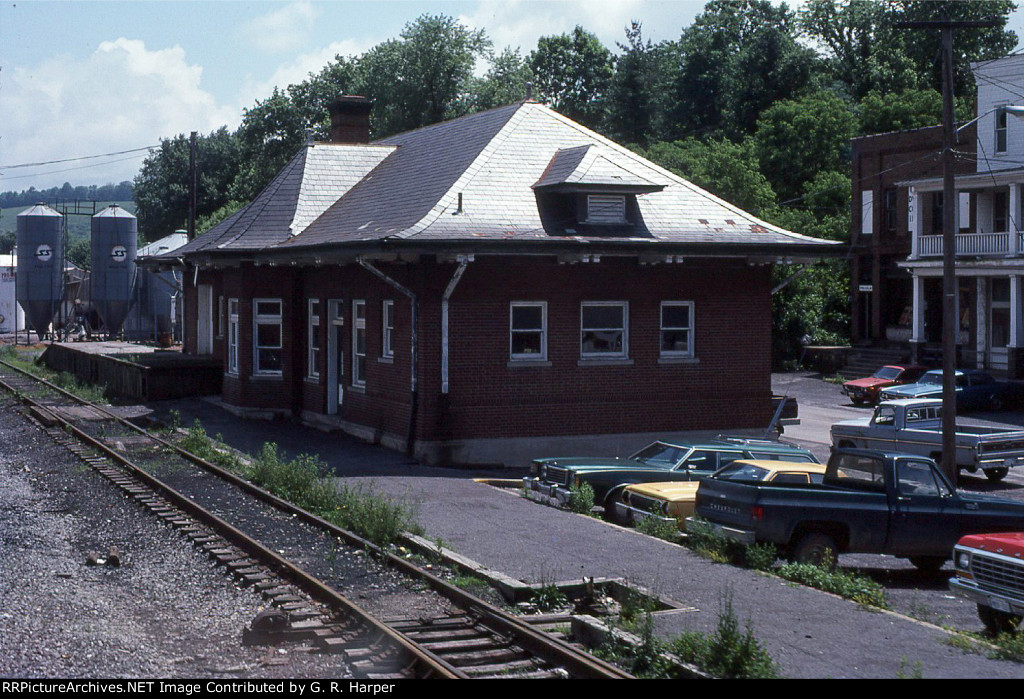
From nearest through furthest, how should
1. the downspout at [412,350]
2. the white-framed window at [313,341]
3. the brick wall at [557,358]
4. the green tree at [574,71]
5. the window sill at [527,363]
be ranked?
1. the downspout at [412,350]
2. the brick wall at [557,358]
3. the window sill at [527,363]
4. the white-framed window at [313,341]
5. the green tree at [574,71]

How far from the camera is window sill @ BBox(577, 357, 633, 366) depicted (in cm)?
2389

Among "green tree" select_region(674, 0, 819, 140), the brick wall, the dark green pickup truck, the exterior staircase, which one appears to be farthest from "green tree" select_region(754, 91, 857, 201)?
the dark green pickup truck

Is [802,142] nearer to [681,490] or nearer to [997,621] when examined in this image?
[681,490]

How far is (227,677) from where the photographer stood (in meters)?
8.65

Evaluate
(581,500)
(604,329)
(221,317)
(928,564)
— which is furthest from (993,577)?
(221,317)

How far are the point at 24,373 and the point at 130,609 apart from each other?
35.4 metres

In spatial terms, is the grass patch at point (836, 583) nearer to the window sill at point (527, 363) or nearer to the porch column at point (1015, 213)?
the window sill at point (527, 363)

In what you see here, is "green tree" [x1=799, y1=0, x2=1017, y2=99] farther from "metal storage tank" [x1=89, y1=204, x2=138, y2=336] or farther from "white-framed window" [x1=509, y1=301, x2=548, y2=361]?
"white-framed window" [x1=509, y1=301, x2=548, y2=361]

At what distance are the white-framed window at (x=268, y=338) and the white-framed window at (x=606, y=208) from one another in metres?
9.32

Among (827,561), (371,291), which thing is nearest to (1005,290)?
(371,291)

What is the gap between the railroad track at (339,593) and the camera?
29.9 ft

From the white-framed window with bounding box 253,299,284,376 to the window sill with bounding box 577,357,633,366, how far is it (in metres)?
8.92

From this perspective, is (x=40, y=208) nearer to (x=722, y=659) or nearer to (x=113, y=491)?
(x=113, y=491)

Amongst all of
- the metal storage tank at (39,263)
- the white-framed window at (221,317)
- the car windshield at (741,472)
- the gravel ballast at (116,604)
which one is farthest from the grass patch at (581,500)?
the metal storage tank at (39,263)
